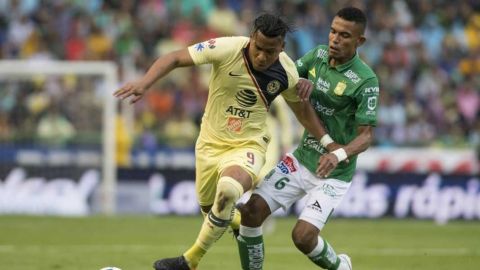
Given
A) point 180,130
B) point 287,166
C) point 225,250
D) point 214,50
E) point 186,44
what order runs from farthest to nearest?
1. point 186,44
2. point 180,130
3. point 225,250
4. point 287,166
5. point 214,50

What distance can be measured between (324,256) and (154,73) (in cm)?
237

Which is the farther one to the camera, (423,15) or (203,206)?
(423,15)

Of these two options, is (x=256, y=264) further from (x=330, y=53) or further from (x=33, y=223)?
(x=33, y=223)

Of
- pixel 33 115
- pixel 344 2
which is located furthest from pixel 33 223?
pixel 344 2

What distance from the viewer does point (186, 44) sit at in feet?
78.1

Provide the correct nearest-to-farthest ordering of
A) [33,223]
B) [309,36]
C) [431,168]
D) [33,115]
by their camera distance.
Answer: [33,223], [33,115], [431,168], [309,36]

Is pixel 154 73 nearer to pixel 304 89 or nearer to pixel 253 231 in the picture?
pixel 304 89

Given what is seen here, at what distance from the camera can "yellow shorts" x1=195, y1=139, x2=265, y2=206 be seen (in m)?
9.99

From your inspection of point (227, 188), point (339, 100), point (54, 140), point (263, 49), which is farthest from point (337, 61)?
point (54, 140)

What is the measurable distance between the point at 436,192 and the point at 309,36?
5955mm

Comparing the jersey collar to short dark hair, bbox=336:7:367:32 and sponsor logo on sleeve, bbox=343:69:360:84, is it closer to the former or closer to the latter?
sponsor logo on sleeve, bbox=343:69:360:84

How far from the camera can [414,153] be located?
72.5ft

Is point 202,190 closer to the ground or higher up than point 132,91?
closer to the ground

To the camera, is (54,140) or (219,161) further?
(54,140)
